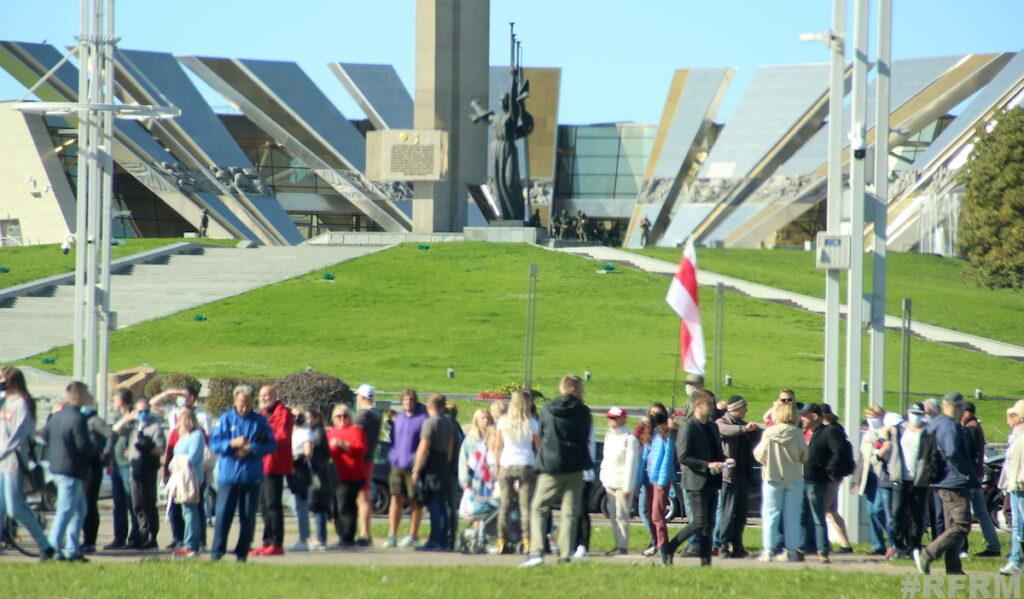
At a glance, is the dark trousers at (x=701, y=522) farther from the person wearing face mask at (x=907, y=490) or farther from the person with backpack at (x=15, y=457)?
the person with backpack at (x=15, y=457)

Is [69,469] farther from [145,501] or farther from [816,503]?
[816,503]

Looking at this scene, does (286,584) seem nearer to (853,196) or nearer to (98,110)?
(853,196)

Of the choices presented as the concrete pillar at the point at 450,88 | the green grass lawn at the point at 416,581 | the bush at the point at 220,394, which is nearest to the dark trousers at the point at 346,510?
the green grass lawn at the point at 416,581

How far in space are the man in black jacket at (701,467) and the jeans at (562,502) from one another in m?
0.67

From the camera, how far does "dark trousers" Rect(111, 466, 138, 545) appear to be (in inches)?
415

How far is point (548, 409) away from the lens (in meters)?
9.81

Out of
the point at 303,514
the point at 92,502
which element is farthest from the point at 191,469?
the point at 303,514

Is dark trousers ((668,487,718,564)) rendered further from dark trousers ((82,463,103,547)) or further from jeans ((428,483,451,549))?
dark trousers ((82,463,103,547))

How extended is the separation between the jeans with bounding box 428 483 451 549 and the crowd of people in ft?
0.05

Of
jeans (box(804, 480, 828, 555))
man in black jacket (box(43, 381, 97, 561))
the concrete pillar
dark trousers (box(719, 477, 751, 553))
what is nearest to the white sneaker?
dark trousers (box(719, 477, 751, 553))

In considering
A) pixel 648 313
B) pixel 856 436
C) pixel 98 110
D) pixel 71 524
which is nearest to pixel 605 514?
pixel 856 436

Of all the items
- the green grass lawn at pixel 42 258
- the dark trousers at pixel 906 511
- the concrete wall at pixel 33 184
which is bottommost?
the dark trousers at pixel 906 511

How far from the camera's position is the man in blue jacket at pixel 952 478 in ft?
29.9

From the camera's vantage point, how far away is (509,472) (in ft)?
34.6
